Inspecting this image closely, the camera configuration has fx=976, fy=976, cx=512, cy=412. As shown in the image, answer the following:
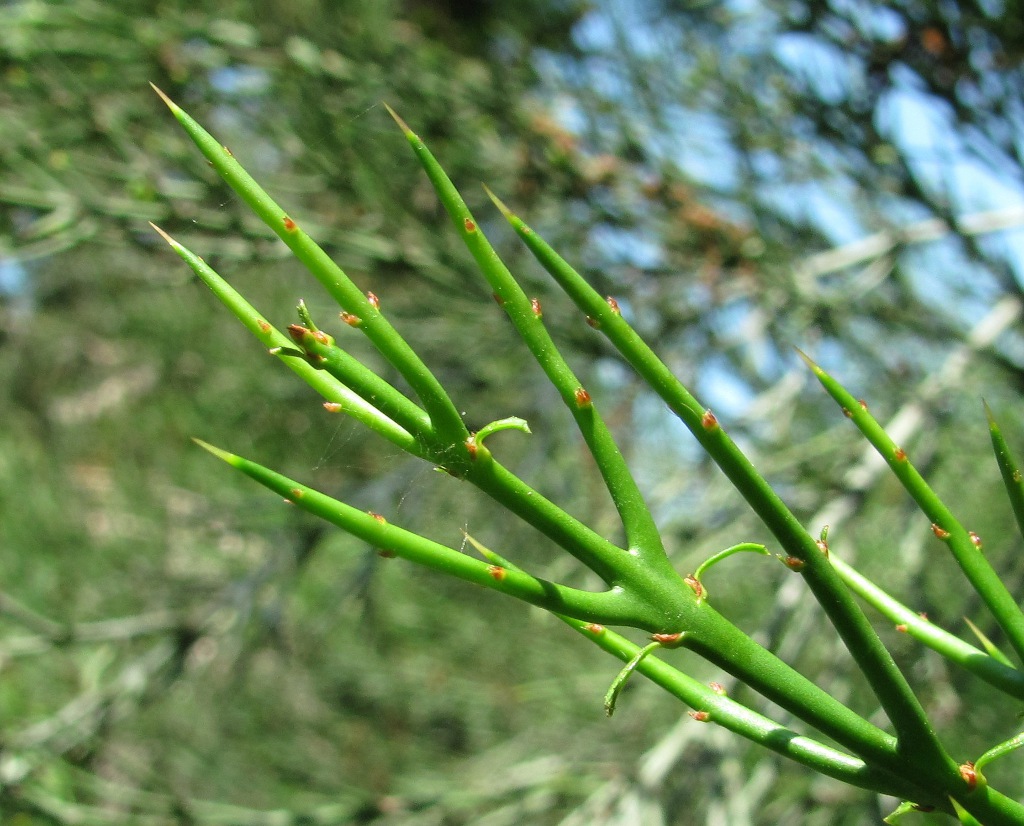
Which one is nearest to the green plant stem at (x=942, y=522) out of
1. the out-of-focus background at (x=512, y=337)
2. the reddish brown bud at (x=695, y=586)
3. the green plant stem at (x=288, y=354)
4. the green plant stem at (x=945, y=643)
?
the green plant stem at (x=945, y=643)

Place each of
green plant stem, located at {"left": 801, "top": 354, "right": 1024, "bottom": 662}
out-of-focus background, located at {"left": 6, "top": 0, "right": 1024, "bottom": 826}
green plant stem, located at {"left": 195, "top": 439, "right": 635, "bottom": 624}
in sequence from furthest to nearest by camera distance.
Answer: out-of-focus background, located at {"left": 6, "top": 0, "right": 1024, "bottom": 826}
green plant stem, located at {"left": 801, "top": 354, "right": 1024, "bottom": 662}
green plant stem, located at {"left": 195, "top": 439, "right": 635, "bottom": 624}

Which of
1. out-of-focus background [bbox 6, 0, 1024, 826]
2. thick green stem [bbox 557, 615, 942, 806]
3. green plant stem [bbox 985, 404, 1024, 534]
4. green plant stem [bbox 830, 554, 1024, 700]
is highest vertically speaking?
green plant stem [bbox 985, 404, 1024, 534]

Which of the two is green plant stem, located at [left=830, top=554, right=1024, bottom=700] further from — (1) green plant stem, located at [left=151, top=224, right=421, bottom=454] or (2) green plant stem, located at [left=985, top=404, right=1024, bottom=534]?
(1) green plant stem, located at [left=151, top=224, right=421, bottom=454]

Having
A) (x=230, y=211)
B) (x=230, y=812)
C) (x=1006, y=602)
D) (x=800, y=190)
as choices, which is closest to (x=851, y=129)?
(x=800, y=190)

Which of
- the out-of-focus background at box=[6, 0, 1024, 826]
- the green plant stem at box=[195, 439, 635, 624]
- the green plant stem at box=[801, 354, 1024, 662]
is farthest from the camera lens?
the out-of-focus background at box=[6, 0, 1024, 826]

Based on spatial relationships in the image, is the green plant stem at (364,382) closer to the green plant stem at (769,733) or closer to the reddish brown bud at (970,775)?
the green plant stem at (769,733)

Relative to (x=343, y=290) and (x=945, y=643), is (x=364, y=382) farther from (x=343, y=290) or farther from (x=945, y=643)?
(x=945, y=643)

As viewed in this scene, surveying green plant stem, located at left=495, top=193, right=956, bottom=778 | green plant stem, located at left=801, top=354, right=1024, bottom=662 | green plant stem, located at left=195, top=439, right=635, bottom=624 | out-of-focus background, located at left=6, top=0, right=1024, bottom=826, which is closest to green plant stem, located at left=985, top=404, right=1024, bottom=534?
green plant stem, located at left=801, top=354, right=1024, bottom=662

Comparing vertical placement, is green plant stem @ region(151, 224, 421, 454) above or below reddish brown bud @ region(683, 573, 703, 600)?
above
